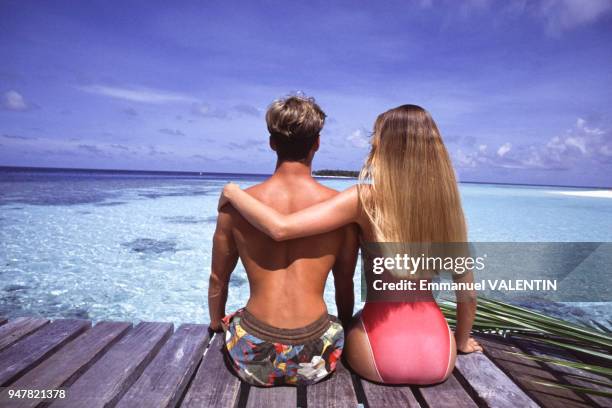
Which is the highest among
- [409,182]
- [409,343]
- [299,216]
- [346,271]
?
[409,182]

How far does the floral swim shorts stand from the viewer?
1789mm

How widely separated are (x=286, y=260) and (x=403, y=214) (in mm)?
638

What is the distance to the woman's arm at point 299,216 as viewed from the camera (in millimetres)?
1628

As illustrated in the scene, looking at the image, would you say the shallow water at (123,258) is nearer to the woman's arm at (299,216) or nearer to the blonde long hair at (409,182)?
the woman's arm at (299,216)

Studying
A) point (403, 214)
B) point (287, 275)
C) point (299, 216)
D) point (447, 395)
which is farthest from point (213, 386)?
point (403, 214)

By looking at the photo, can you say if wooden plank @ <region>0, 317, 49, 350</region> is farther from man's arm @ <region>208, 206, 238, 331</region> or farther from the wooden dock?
man's arm @ <region>208, 206, 238, 331</region>

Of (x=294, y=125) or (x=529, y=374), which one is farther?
(x=529, y=374)

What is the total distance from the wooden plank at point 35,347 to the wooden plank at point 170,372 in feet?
2.22

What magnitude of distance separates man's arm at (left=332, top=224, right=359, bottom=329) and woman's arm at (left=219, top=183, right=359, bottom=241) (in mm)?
219

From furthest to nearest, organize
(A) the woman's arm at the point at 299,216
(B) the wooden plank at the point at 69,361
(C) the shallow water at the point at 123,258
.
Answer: (C) the shallow water at the point at 123,258 < (B) the wooden plank at the point at 69,361 < (A) the woman's arm at the point at 299,216

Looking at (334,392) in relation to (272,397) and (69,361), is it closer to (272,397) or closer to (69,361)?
(272,397)

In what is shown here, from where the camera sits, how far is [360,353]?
1912mm

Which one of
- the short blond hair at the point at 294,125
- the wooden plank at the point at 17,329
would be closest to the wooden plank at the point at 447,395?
the short blond hair at the point at 294,125

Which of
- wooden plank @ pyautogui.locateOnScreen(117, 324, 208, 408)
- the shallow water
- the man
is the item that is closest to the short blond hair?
the man
